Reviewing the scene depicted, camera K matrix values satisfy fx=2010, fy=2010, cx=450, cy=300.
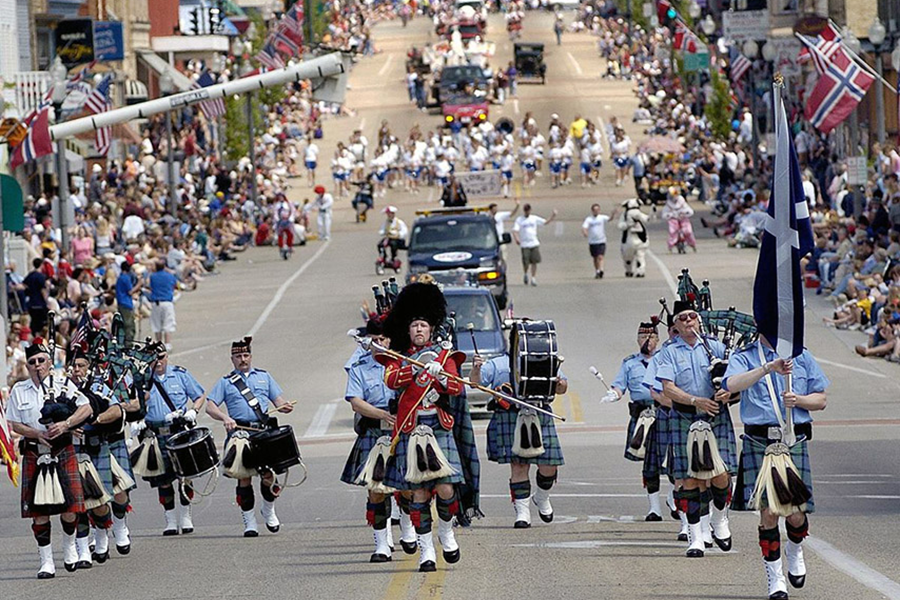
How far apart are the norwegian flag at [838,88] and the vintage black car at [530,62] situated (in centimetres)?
5195

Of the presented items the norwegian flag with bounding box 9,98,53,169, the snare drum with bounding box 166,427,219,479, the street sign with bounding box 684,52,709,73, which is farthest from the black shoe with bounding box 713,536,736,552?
the street sign with bounding box 684,52,709,73

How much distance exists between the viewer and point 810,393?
1317cm

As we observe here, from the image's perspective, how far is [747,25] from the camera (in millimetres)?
53844

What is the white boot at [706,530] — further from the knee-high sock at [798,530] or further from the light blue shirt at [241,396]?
the light blue shirt at [241,396]

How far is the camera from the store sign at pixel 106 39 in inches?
2038

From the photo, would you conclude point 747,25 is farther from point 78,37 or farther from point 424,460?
point 424,460

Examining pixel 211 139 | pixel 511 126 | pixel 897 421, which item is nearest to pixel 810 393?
pixel 897 421

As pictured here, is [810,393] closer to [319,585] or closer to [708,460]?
[708,460]

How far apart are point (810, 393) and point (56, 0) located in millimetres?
41747

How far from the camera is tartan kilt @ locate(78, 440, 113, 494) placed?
16.1m

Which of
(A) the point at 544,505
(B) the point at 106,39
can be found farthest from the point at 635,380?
(B) the point at 106,39

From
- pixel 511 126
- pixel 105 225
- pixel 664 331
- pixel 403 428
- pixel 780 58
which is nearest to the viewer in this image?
pixel 403 428

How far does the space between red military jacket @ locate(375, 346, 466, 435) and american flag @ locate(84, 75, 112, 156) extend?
2715 cm

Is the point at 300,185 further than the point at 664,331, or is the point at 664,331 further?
the point at 300,185
